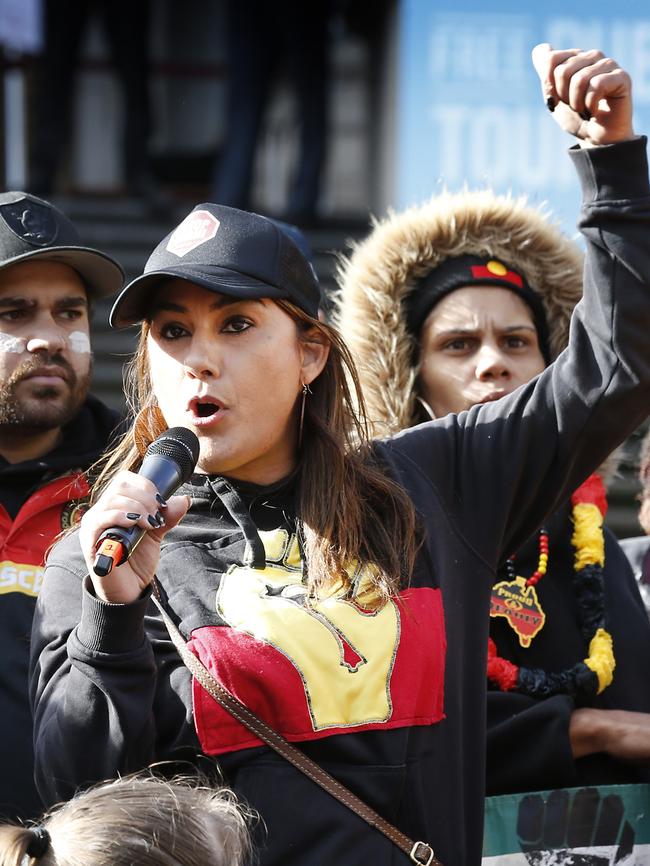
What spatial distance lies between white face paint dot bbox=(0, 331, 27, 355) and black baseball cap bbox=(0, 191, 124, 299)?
0.54ft

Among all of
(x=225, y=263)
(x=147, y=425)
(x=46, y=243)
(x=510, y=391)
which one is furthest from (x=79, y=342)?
(x=510, y=391)

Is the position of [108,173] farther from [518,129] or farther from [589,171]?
[589,171]

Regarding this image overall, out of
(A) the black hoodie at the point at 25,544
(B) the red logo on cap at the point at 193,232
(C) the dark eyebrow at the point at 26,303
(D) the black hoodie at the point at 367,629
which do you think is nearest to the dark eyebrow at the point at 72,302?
(C) the dark eyebrow at the point at 26,303

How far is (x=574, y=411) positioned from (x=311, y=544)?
0.51m

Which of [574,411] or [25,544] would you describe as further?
[25,544]

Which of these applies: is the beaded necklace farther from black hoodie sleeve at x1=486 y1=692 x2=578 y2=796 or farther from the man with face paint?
the man with face paint

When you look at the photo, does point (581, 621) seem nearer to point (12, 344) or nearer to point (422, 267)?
point (422, 267)

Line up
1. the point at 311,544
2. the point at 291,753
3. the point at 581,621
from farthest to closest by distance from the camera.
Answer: the point at 581,621
the point at 311,544
the point at 291,753

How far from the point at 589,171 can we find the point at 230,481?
2.66 ft

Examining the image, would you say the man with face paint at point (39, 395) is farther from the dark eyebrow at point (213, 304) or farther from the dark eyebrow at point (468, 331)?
the dark eyebrow at point (468, 331)

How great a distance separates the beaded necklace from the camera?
2.73m

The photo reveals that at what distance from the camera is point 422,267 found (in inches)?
129

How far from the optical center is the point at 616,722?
2.71m

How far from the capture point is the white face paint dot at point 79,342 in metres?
2.98
